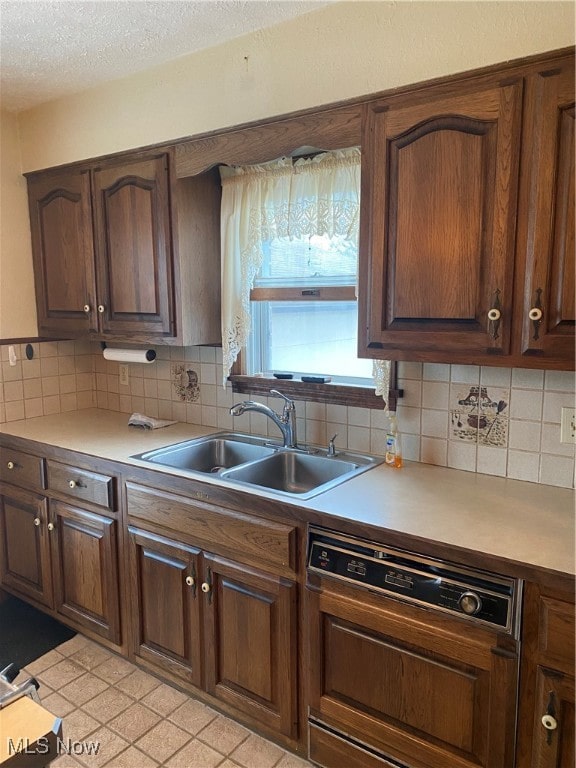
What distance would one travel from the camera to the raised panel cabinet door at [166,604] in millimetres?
2039

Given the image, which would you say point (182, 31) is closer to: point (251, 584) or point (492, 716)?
point (251, 584)

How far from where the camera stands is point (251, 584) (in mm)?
1854

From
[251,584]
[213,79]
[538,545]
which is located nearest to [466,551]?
[538,545]

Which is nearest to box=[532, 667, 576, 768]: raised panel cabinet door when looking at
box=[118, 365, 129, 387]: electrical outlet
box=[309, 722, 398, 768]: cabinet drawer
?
box=[309, 722, 398, 768]: cabinet drawer

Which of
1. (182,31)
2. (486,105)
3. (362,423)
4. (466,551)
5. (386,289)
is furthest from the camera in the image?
(362,423)

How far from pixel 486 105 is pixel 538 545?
1183mm

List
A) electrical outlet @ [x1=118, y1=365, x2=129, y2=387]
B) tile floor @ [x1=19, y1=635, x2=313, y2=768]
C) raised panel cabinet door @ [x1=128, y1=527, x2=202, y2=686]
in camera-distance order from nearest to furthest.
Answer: tile floor @ [x1=19, y1=635, x2=313, y2=768], raised panel cabinet door @ [x1=128, y1=527, x2=202, y2=686], electrical outlet @ [x1=118, y1=365, x2=129, y2=387]

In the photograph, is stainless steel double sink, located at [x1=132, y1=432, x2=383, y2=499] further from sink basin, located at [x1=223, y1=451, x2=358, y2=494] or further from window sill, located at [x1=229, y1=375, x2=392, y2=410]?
window sill, located at [x1=229, y1=375, x2=392, y2=410]

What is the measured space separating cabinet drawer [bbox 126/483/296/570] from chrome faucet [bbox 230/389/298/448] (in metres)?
0.47

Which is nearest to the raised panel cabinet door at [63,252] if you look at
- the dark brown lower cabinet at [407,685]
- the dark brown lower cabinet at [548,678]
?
the dark brown lower cabinet at [407,685]

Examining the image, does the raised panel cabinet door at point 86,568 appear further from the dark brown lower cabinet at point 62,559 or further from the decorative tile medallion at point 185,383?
the decorative tile medallion at point 185,383

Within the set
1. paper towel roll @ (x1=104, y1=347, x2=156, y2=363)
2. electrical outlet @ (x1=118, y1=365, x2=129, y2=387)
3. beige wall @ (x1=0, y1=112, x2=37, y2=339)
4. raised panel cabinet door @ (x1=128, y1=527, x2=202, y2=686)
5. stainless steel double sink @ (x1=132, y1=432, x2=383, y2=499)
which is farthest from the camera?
electrical outlet @ (x1=118, y1=365, x2=129, y2=387)

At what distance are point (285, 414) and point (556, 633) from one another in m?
1.28

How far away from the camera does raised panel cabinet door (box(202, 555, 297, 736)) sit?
179 centimetres
